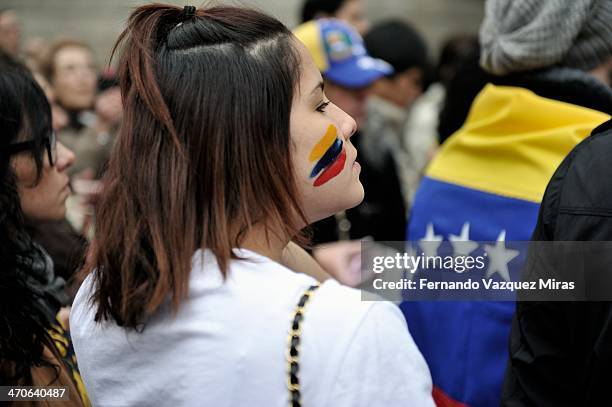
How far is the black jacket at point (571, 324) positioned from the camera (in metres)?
1.59

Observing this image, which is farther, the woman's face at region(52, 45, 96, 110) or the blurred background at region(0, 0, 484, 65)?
the blurred background at region(0, 0, 484, 65)

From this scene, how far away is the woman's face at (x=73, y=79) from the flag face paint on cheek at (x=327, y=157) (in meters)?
4.49

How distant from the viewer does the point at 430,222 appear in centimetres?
248

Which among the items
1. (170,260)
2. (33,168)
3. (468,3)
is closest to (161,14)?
(170,260)

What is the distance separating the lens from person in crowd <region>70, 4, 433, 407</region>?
1.36 metres

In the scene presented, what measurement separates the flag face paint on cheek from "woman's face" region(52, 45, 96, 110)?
449 centimetres

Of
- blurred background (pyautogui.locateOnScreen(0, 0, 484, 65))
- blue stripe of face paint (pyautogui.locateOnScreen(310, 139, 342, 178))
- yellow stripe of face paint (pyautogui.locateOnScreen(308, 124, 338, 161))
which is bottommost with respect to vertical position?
blurred background (pyautogui.locateOnScreen(0, 0, 484, 65))

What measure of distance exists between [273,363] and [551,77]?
52.3 inches

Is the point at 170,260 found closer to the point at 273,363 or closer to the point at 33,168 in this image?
the point at 273,363

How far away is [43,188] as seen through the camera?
2.34 m

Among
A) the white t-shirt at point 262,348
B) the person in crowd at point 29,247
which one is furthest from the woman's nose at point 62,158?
the white t-shirt at point 262,348

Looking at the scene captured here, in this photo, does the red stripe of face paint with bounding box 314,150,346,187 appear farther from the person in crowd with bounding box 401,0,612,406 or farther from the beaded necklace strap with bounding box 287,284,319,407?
the person in crowd with bounding box 401,0,612,406

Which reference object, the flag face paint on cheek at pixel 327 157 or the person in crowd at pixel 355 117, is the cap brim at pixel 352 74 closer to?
the person in crowd at pixel 355 117

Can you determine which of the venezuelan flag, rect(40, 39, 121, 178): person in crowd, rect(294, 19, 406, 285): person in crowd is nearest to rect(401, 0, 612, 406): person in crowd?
the venezuelan flag
